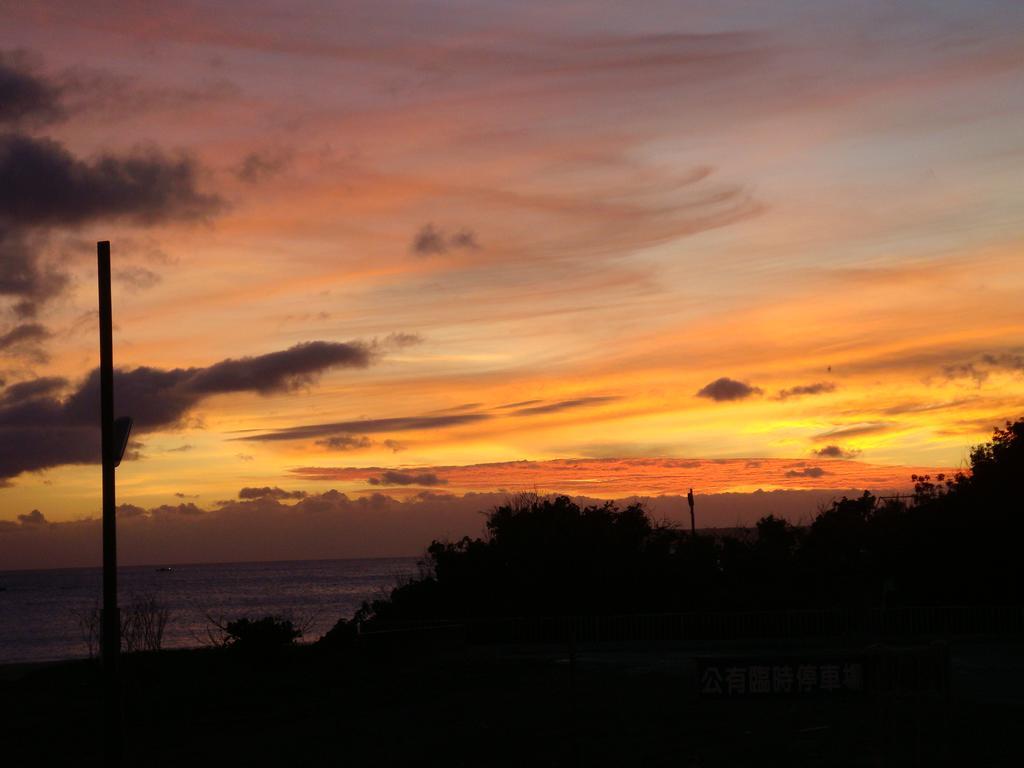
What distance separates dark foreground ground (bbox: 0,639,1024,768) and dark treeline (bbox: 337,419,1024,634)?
1107cm

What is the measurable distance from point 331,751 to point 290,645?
16081 mm

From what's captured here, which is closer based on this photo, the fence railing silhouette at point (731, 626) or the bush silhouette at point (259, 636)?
the bush silhouette at point (259, 636)

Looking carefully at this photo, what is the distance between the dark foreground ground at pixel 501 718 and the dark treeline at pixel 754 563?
11.1 metres

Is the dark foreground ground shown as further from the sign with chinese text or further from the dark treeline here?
the dark treeline

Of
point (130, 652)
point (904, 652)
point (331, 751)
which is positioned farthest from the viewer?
point (130, 652)

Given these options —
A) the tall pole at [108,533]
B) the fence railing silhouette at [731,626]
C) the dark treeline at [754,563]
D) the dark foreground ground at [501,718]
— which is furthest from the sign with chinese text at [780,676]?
the dark treeline at [754,563]

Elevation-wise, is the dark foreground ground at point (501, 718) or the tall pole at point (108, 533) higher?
the tall pole at point (108, 533)

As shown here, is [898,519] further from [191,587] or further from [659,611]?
[191,587]

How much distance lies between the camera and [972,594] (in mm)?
39875

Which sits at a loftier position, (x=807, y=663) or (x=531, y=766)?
(x=807, y=663)

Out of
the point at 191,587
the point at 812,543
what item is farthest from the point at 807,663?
the point at 191,587

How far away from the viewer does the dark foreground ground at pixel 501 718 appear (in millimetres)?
16125

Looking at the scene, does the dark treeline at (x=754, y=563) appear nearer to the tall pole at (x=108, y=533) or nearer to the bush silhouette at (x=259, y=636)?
the bush silhouette at (x=259, y=636)

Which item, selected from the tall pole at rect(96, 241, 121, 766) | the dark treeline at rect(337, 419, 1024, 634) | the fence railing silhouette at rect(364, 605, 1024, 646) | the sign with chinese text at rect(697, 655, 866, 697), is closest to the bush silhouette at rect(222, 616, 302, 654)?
the fence railing silhouette at rect(364, 605, 1024, 646)
